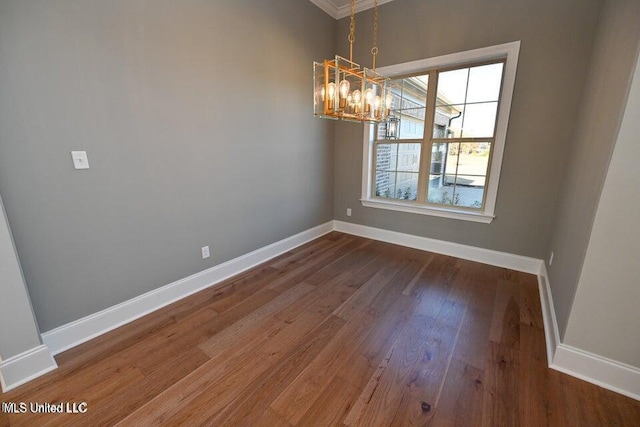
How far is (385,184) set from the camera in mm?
3826

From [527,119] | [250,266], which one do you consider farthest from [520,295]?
[250,266]

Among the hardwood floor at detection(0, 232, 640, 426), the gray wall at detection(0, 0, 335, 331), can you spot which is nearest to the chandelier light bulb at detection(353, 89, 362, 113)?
the gray wall at detection(0, 0, 335, 331)

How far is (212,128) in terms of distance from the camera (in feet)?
7.87

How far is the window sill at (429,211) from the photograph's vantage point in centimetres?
303

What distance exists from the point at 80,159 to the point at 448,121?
3.52m

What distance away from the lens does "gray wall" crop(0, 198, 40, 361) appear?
1.40 meters

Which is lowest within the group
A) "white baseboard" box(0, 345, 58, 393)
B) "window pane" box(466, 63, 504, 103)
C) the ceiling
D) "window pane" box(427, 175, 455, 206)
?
"white baseboard" box(0, 345, 58, 393)

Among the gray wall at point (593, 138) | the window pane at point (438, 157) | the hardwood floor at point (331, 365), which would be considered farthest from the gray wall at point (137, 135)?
the gray wall at point (593, 138)

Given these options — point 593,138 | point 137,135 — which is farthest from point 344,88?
point 593,138

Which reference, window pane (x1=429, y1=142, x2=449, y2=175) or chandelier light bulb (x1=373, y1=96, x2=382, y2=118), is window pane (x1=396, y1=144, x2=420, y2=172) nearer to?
window pane (x1=429, y1=142, x2=449, y2=175)

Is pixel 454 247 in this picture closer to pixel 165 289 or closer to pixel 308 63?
Result: pixel 308 63

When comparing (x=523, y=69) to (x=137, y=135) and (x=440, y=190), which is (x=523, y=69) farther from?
(x=137, y=135)

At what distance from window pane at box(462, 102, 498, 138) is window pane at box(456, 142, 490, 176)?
12 cm

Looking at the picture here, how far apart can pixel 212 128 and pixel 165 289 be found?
1491 mm
